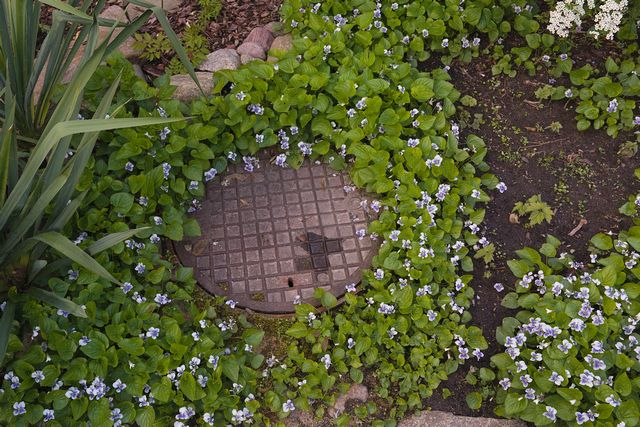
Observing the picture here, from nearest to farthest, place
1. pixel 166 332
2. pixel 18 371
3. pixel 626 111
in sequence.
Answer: pixel 18 371, pixel 166 332, pixel 626 111

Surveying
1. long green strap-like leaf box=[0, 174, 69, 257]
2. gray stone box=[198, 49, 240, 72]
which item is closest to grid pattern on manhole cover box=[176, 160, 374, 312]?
gray stone box=[198, 49, 240, 72]

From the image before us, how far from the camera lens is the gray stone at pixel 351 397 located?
2.63 m

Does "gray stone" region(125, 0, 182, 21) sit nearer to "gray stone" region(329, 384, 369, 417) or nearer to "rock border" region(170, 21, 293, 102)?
"rock border" region(170, 21, 293, 102)

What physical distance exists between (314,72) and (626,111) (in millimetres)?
1745

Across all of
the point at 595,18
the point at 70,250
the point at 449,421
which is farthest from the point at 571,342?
the point at 70,250

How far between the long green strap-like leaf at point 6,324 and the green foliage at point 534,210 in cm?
237

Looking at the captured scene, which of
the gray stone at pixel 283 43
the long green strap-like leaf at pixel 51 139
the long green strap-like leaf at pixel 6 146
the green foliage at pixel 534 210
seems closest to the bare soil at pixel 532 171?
the green foliage at pixel 534 210

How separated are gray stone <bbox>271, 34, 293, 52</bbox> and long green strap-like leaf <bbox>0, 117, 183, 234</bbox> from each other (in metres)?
1.60

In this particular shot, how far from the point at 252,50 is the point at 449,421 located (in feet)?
7.34

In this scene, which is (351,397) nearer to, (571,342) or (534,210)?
(571,342)

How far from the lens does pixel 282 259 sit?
2949 millimetres

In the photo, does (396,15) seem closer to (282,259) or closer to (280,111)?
(280,111)

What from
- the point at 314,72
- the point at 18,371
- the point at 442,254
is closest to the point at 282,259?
the point at 442,254

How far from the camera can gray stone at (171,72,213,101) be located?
127 inches
